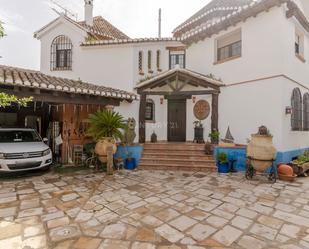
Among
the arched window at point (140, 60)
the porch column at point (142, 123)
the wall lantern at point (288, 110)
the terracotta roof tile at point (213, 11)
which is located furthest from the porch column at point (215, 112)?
the terracotta roof tile at point (213, 11)

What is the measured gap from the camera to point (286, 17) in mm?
7844

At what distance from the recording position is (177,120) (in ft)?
36.7

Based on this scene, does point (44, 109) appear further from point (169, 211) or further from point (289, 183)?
point (289, 183)

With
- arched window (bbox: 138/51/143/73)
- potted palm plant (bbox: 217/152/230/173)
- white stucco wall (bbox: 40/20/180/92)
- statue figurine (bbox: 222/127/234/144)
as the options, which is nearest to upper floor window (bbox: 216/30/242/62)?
white stucco wall (bbox: 40/20/180/92)

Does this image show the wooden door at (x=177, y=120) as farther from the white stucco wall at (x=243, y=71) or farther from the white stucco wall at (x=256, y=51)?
the white stucco wall at (x=256, y=51)

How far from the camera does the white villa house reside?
309 inches

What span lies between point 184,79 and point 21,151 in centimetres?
747

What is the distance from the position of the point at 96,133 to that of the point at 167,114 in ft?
15.6

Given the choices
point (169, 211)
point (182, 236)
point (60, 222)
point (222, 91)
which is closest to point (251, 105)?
point (222, 91)

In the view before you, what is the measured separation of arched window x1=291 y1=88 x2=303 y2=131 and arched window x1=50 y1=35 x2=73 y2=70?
12.1 meters

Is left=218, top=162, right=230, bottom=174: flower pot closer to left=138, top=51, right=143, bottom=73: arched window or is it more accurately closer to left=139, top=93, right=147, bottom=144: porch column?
left=139, top=93, right=147, bottom=144: porch column

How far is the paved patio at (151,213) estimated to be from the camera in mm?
3182

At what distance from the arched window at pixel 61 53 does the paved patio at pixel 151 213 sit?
809 cm

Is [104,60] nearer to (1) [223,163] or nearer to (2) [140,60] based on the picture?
(2) [140,60]
